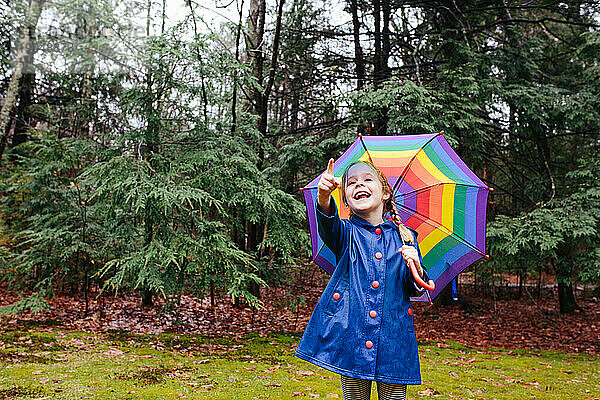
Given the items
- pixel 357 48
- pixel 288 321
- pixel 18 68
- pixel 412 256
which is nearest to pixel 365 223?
pixel 412 256

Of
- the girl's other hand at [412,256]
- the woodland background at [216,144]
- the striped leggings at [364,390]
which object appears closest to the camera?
the girl's other hand at [412,256]

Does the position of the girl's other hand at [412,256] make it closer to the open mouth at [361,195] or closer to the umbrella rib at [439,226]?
the open mouth at [361,195]

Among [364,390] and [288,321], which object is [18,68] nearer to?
[288,321]

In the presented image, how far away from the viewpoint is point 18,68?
382 inches

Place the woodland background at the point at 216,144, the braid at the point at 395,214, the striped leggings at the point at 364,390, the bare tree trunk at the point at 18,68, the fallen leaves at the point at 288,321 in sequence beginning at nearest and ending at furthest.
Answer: the striped leggings at the point at 364,390, the braid at the point at 395,214, the woodland background at the point at 216,144, the fallen leaves at the point at 288,321, the bare tree trunk at the point at 18,68

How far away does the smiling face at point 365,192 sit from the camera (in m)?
2.44

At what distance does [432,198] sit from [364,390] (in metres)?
1.23

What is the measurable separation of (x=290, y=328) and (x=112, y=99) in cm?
523

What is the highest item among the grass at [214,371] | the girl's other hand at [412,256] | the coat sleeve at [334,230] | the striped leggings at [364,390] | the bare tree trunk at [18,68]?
the bare tree trunk at [18,68]

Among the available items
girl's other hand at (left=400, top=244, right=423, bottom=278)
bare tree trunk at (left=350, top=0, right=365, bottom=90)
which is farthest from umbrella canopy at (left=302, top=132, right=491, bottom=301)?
bare tree trunk at (left=350, top=0, right=365, bottom=90)

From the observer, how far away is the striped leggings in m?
2.23

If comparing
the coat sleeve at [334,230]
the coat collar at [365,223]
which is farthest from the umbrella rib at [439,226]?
the coat sleeve at [334,230]

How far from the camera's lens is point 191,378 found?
450 cm

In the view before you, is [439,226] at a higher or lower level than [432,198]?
lower
